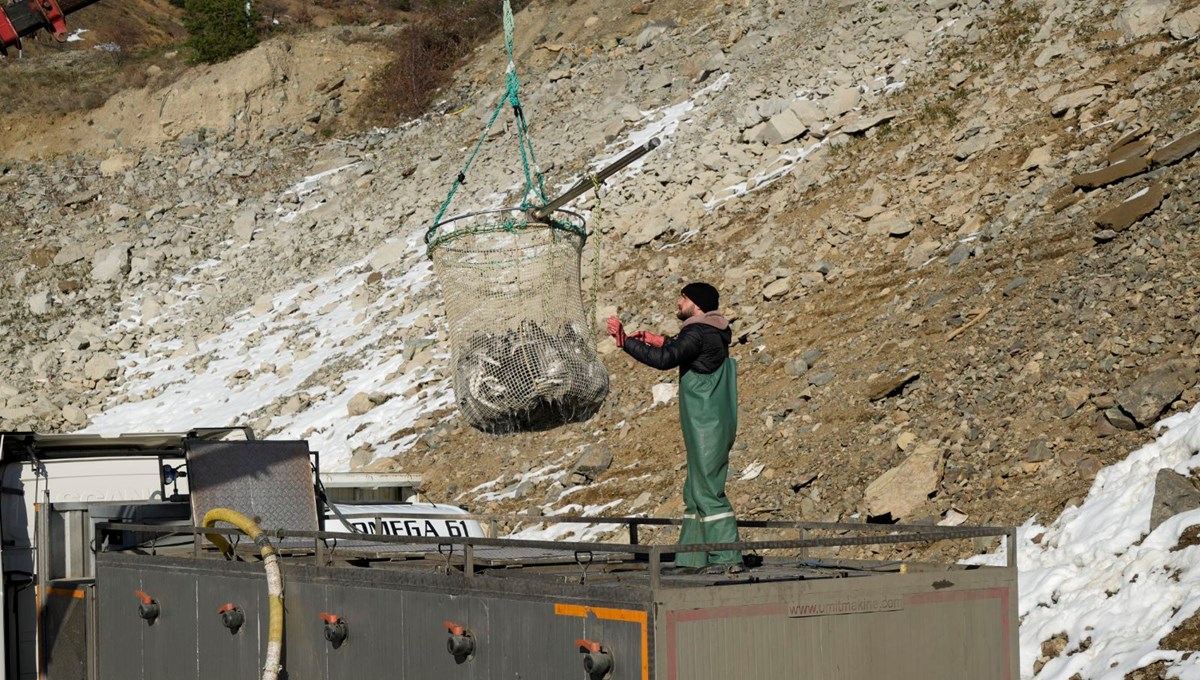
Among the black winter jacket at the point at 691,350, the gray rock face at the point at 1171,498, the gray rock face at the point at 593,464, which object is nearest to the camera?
the black winter jacket at the point at 691,350

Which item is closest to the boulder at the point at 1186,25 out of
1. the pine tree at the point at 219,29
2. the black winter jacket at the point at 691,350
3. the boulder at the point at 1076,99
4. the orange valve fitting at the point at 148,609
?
Answer: the boulder at the point at 1076,99

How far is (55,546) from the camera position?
9727 mm

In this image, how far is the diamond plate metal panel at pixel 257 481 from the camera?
10039 mm

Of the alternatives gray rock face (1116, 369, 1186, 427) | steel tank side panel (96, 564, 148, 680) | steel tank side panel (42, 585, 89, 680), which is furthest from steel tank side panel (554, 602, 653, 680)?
gray rock face (1116, 369, 1186, 427)

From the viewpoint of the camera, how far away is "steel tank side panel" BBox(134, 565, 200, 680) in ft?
26.9

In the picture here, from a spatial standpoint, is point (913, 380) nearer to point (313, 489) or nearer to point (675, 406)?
point (675, 406)

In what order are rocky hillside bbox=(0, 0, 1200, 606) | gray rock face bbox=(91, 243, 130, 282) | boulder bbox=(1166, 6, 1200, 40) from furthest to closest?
gray rock face bbox=(91, 243, 130, 282) < boulder bbox=(1166, 6, 1200, 40) < rocky hillside bbox=(0, 0, 1200, 606)

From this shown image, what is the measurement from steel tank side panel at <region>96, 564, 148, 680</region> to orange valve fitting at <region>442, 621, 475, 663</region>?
2.86 m

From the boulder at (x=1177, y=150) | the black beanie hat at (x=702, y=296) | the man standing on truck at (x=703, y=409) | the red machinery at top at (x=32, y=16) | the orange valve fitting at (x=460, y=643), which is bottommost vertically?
the orange valve fitting at (x=460, y=643)

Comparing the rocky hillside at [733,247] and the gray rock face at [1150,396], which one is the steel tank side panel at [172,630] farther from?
the gray rock face at [1150,396]

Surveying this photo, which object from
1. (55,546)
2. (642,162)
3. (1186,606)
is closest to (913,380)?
(1186,606)

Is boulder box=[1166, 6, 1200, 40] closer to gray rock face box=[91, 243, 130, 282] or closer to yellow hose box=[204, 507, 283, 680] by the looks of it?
yellow hose box=[204, 507, 283, 680]

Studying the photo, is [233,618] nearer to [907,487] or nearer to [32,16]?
[32,16]

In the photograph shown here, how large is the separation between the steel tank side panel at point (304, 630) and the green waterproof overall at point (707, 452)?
1.85 m
